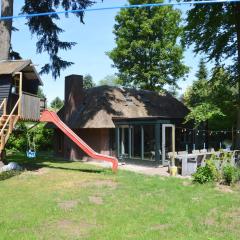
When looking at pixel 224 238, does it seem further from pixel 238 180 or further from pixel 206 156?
pixel 206 156

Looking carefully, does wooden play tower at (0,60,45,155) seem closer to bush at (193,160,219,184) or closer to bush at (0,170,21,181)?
bush at (0,170,21,181)

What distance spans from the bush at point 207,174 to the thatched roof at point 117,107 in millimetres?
8888

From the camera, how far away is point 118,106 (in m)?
→ 28.5

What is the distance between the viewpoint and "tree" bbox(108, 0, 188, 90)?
143 ft

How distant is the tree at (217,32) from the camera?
84.9 ft

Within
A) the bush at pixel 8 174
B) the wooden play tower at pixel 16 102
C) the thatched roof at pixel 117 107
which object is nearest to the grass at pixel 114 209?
the bush at pixel 8 174

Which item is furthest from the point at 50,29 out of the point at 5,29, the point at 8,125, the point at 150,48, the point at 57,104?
the point at 57,104

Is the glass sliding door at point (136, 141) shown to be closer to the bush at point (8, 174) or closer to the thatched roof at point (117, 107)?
the thatched roof at point (117, 107)

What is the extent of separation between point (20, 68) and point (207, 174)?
34.0 ft

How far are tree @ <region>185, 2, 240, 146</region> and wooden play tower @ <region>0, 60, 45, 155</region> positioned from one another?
40.0 feet

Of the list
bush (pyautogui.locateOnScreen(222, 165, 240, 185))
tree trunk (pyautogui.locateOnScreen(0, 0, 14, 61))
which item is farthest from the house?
tree trunk (pyautogui.locateOnScreen(0, 0, 14, 61))

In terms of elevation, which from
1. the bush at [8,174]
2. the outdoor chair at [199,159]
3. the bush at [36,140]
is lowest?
the bush at [8,174]

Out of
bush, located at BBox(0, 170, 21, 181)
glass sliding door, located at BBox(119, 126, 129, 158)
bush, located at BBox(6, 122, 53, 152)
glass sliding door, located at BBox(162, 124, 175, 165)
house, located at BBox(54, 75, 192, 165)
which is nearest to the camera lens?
bush, located at BBox(0, 170, 21, 181)

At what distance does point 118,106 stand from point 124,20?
1977cm
